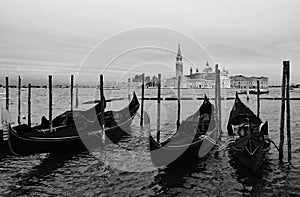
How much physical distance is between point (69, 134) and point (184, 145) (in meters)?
4.99

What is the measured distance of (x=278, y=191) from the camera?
26.0 feet

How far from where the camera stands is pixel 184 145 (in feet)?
32.6

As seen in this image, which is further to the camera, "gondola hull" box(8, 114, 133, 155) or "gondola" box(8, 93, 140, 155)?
"gondola" box(8, 93, 140, 155)

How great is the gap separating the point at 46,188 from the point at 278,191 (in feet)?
20.5

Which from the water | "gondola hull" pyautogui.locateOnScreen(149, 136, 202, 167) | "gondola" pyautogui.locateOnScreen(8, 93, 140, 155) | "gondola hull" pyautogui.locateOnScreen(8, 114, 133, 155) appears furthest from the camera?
"gondola" pyautogui.locateOnScreen(8, 93, 140, 155)

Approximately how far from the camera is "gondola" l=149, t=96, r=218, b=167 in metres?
9.54

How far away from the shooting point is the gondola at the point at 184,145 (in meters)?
9.54

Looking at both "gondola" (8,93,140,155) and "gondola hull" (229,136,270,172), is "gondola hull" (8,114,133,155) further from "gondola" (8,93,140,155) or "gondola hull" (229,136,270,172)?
"gondola hull" (229,136,270,172)

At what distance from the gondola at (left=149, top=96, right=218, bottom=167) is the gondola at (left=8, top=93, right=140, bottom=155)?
3.75 meters

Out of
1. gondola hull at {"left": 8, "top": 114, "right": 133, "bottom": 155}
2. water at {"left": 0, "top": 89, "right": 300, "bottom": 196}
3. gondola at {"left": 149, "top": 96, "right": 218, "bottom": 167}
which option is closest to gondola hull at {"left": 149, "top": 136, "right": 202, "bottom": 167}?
gondola at {"left": 149, "top": 96, "right": 218, "bottom": 167}

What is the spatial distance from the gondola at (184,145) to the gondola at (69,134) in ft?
12.3

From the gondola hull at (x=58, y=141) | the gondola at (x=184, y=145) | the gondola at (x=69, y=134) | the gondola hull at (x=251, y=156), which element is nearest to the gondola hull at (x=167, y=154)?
the gondola at (x=184, y=145)

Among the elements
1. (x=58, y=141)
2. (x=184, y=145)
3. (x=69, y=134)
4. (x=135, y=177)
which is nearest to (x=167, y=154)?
(x=184, y=145)

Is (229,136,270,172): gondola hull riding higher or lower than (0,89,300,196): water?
higher
